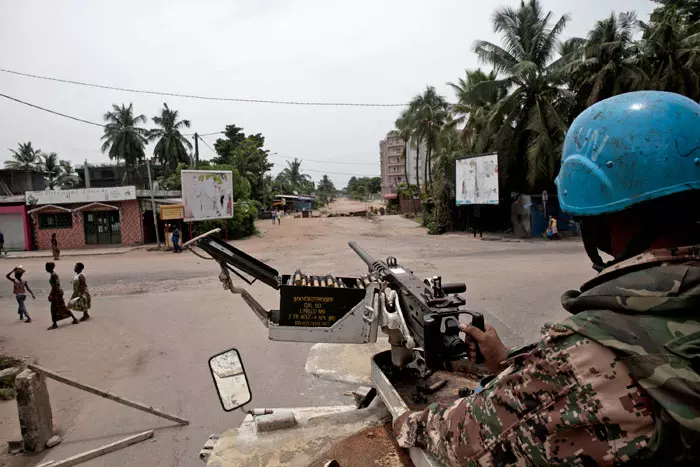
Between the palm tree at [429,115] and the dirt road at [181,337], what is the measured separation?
2632 centimetres

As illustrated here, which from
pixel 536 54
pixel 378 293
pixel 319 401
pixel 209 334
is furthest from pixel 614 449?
pixel 536 54

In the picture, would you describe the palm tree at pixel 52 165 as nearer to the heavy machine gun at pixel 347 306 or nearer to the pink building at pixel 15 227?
the pink building at pixel 15 227

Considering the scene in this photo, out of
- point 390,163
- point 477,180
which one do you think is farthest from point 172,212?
point 390,163

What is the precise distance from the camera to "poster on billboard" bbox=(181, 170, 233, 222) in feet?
73.8

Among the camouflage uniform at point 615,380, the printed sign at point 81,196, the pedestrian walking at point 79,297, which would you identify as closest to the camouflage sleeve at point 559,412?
the camouflage uniform at point 615,380

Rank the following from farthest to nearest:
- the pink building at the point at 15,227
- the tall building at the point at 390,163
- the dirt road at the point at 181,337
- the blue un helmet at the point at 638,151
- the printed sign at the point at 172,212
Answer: the tall building at the point at 390,163 < the pink building at the point at 15,227 < the printed sign at the point at 172,212 < the dirt road at the point at 181,337 < the blue un helmet at the point at 638,151

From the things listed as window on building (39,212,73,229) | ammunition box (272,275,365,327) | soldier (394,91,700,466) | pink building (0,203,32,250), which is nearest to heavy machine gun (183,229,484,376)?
ammunition box (272,275,365,327)

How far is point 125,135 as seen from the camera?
49594mm

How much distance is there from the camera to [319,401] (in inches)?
200

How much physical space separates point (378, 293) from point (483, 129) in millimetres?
26567

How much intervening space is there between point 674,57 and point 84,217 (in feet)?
108

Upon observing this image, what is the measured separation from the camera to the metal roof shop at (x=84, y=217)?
1032 inches

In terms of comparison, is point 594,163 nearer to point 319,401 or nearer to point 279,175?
point 319,401

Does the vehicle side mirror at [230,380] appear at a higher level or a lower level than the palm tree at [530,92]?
lower
